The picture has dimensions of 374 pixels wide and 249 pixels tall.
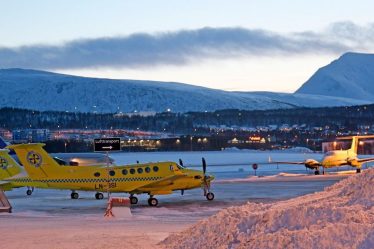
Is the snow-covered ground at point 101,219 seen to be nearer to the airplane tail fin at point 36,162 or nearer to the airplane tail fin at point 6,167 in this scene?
the airplane tail fin at point 6,167

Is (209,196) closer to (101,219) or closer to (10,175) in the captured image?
(101,219)

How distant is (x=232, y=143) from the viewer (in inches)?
7397

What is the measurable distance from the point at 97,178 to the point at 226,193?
9586mm

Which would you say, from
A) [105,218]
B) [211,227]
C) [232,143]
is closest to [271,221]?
[211,227]

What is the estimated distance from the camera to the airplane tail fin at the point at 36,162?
35.8m

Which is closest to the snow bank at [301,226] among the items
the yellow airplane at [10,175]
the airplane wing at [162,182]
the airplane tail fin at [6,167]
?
the airplane wing at [162,182]

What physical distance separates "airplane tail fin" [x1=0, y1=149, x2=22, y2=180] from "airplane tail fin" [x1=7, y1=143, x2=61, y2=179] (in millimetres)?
5818

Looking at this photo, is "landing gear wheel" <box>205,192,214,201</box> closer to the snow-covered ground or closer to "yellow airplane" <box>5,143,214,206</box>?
the snow-covered ground

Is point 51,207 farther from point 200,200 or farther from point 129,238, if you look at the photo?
point 129,238

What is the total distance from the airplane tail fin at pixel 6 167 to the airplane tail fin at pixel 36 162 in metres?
5.82

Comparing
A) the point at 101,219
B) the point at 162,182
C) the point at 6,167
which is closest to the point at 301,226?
the point at 101,219

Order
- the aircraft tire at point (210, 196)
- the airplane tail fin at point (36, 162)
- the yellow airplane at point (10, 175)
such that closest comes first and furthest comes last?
the airplane tail fin at point (36, 162) → the aircraft tire at point (210, 196) → the yellow airplane at point (10, 175)

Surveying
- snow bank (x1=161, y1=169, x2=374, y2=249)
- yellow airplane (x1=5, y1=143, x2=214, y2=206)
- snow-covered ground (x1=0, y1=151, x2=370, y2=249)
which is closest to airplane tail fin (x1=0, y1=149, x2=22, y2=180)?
snow-covered ground (x1=0, y1=151, x2=370, y2=249)

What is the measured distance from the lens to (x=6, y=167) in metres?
41.5
